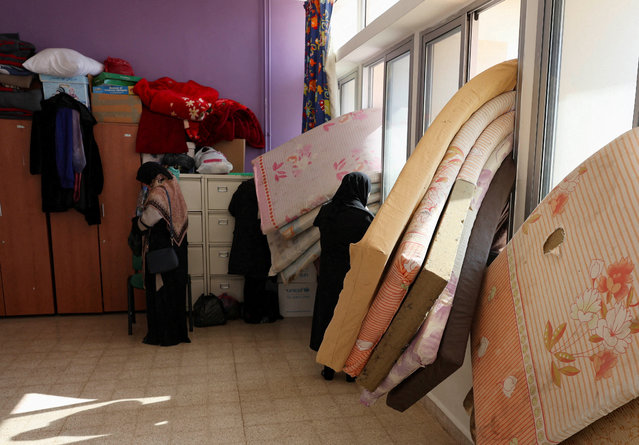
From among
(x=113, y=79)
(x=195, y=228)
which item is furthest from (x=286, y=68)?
(x=195, y=228)

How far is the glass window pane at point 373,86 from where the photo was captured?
12.1 ft

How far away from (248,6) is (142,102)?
1482 mm

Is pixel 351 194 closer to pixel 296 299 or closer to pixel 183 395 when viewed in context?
pixel 183 395

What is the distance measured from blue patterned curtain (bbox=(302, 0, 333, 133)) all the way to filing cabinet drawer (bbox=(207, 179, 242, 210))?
91 cm

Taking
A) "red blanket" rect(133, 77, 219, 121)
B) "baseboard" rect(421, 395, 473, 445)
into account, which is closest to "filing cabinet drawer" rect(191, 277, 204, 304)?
"red blanket" rect(133, 77, 219, 121)

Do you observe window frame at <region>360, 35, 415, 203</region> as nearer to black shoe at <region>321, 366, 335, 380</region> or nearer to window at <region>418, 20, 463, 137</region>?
window at <region>418, 20, 463, 137</region>

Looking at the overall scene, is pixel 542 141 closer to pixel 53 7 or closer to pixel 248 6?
pixel 248 6

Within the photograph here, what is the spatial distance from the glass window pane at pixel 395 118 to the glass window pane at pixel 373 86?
0.25 m

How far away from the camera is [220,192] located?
4176mm

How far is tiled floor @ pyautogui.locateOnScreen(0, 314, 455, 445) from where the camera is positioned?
7.68 ft

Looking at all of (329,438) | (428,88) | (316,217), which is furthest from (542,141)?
(329,438)

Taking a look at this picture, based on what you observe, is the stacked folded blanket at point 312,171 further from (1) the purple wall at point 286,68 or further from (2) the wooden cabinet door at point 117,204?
(2) the wooden cabinet door at point 117,204

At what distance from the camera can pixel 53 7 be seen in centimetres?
414

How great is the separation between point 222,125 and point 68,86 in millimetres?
1370
